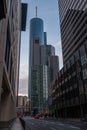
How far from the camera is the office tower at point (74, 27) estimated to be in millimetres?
82750

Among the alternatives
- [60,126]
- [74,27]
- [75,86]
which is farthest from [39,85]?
[60,126]

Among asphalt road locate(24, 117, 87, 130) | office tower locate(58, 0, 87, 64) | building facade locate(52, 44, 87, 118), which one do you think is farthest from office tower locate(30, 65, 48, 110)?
asphalt road locate(24, 117, 87, 130)

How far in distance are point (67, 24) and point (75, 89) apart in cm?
5596

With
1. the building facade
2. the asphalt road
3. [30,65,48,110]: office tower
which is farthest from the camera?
[30,65,48,110]: office tower

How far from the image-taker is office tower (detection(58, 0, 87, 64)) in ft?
271

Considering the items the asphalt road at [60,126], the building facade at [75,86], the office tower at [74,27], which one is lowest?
the asphalt road at [60,126]

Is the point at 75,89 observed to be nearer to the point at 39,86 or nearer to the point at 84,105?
the point at 84,105

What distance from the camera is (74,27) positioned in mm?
94250

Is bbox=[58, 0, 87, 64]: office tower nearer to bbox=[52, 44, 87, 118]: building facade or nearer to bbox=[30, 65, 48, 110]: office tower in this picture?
bbox=[52, 44, 87, 118]: building facade

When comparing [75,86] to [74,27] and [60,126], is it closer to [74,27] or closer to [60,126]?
[60,126]

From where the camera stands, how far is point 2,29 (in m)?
17.3

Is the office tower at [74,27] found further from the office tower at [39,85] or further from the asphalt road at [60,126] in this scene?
the office tower at [39,85]

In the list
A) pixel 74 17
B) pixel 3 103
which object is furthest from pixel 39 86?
pixel 3 103

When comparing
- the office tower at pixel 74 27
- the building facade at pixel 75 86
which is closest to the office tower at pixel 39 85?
the office tower at pixel 74 27
